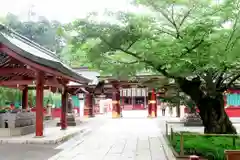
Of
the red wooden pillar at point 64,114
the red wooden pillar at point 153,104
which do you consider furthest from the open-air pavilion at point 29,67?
the red wooden pillar at point 153,104

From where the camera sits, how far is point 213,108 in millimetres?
11648

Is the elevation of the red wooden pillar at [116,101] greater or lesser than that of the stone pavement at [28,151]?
greater

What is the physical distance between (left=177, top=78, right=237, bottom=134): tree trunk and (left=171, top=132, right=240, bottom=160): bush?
0.72m

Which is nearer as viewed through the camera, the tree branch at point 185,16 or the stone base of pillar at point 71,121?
Answer: the tree branch at point 185,16

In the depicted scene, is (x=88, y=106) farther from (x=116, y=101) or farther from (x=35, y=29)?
(x=35, y=29)

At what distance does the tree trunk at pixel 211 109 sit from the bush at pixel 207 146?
722 millimetres

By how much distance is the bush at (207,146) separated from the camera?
9.00 metres

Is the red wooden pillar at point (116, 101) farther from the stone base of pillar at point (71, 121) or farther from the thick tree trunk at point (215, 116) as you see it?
the thick tree trunk at point (215, 116)

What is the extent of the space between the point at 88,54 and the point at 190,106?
484 inches

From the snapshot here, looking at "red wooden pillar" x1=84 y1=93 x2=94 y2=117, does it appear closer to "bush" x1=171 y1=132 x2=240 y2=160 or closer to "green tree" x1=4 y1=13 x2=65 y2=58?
"green tree" x1=4 y1=13 x2=65 y2=58

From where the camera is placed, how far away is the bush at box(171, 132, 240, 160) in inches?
354

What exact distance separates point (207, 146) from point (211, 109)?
2.46m

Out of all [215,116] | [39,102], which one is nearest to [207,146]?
[215,116]

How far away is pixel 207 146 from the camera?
31.1 ft
